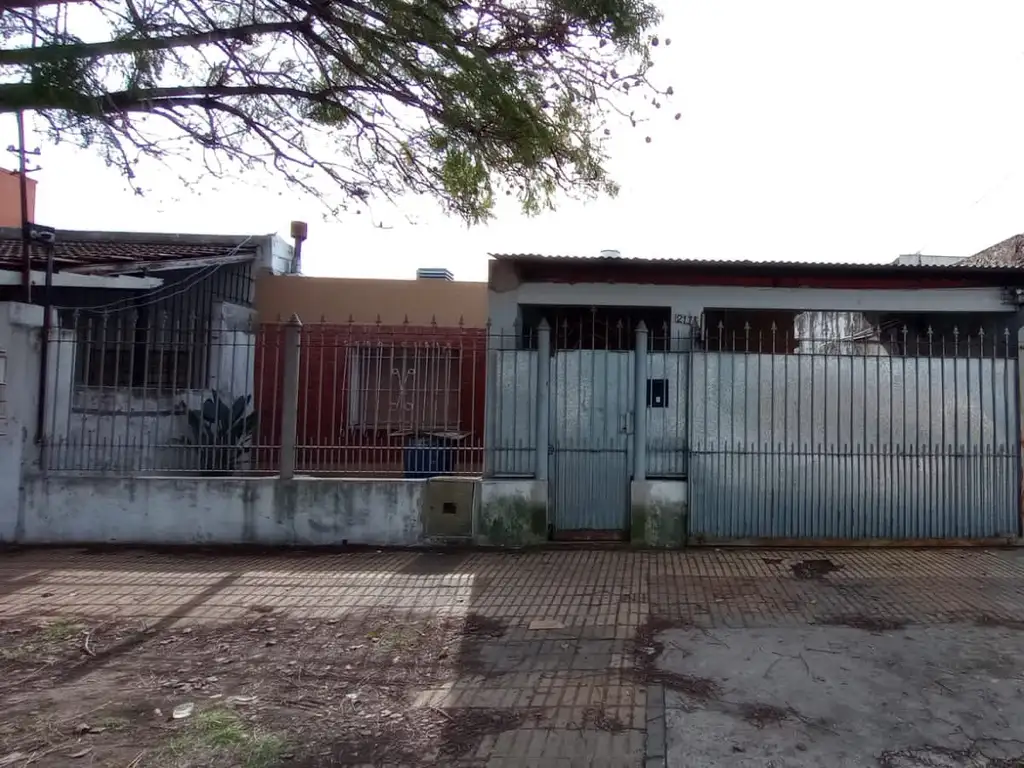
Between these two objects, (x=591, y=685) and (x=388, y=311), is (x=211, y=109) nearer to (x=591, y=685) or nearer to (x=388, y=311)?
(x=591, y=685)

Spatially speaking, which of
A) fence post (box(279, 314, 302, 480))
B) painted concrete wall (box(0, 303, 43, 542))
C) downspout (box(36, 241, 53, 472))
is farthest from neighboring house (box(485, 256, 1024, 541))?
painted concrete wall (box(0, 303, 43, 542))

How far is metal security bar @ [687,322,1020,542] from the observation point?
7.62 meters

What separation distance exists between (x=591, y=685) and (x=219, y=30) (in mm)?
5334

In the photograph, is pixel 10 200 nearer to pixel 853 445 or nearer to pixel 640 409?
pixel 640 409

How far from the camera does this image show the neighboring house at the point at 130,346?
25.3 ft

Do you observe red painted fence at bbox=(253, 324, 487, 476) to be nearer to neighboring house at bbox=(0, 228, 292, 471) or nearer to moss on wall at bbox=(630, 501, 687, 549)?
neighboring house at bbox=(0, 228, 292, 471)

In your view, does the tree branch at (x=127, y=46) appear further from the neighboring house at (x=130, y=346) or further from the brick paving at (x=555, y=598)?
the brick paving at (x=555, y=598)

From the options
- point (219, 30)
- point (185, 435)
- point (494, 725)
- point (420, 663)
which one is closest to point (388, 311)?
point (185, 435)

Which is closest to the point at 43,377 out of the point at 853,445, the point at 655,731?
the point at 655,731

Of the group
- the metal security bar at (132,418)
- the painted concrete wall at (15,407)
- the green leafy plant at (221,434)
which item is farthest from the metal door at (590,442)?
the painted concrete wall at (15,407)

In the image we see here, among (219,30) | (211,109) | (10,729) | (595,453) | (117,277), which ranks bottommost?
(10,729)

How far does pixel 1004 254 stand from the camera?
12.6 metres

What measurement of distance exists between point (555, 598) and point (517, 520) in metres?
1.81

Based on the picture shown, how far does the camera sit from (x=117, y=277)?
30.7 ft
